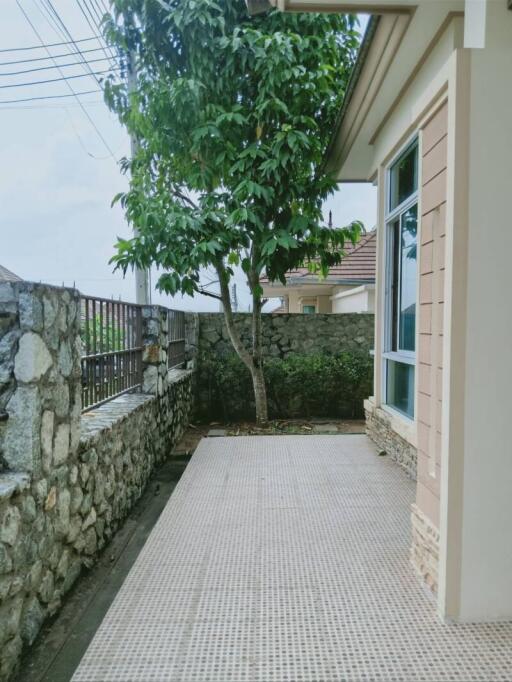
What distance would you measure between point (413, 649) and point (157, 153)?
223 inches

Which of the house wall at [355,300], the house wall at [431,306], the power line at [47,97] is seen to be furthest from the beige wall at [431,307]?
the power line at [47,97]

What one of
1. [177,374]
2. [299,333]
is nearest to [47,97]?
[177,374]

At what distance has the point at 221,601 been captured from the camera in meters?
2.10

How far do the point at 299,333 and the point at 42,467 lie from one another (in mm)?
5701

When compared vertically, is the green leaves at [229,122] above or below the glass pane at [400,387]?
above

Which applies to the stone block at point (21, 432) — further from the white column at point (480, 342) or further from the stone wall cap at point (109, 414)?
the white column at point (480, 342)

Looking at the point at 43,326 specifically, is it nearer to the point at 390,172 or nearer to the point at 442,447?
the point at 442,447

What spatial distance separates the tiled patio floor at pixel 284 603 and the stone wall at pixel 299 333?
4.11 meters

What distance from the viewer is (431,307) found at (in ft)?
7.10

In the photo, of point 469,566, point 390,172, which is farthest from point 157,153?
point 469,566

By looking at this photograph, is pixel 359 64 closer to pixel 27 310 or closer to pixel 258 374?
pixel 27 310

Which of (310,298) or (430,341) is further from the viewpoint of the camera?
(310,298)

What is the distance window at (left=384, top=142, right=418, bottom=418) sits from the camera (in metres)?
3.74

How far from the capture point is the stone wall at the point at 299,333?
745cm
